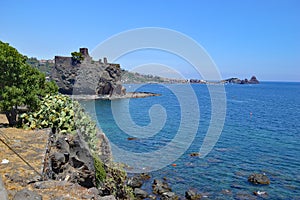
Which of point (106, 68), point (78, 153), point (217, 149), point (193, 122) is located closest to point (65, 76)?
point (106, 68)

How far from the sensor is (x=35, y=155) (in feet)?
32.6

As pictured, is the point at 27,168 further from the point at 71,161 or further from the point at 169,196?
the point at 169,196

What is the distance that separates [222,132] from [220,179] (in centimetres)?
2296

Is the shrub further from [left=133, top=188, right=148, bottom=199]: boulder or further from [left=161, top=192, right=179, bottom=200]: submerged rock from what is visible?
[left=161, top=192, right=179, bottom=200]: submerged rock

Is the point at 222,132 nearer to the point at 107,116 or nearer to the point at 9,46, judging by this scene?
the point at 107,116

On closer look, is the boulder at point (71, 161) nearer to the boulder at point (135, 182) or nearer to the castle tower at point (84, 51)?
the boulder at point (135, 182)

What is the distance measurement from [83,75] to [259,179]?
79.6m

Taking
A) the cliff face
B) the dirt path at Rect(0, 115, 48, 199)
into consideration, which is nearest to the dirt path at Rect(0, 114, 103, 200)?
the dirt path at Rect(0, 115, 48, 199)

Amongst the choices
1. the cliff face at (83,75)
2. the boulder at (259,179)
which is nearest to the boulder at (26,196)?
the boulder at (259,179)

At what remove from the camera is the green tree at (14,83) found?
45.9ft

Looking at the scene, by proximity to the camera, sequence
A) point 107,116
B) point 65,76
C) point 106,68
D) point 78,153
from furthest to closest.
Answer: point 106,68, point 65,76, point 107,116, point 78,153

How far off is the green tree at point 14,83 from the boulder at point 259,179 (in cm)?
2155

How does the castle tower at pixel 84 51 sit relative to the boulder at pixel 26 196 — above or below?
above

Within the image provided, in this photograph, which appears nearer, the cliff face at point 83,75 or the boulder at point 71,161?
the boulder at point 71,161
